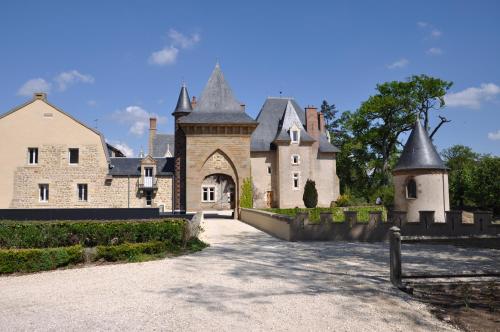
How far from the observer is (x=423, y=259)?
963 centimetres

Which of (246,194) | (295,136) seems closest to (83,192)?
(246,194)

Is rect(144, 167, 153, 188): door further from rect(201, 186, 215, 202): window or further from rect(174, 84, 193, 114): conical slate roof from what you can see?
rect(201, 186, 215, 202): window

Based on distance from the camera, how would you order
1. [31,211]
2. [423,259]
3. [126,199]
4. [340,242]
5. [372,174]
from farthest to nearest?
[372,174], [126,199], [31,211], [340,242], [423,259]

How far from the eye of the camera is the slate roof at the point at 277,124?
117 ft

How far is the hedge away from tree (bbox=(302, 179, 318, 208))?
2242 cm

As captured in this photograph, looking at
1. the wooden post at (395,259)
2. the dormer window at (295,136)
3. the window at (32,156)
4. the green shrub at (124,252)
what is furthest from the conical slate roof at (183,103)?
the wooden post at (395,259)

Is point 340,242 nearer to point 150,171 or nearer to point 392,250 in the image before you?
point 392,250

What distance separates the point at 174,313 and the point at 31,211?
1878 cm

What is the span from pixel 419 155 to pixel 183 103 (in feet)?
67.3

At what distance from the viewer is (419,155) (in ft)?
61.7

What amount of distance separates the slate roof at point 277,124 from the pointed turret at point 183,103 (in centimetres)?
669

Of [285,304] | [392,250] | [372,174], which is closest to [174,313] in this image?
[285,304]

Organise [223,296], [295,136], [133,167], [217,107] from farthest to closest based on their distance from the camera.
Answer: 1. [295,136]
2. [133,167]
3. [217,107]
4. [223,296]

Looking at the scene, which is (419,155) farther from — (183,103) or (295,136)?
(183,103)
